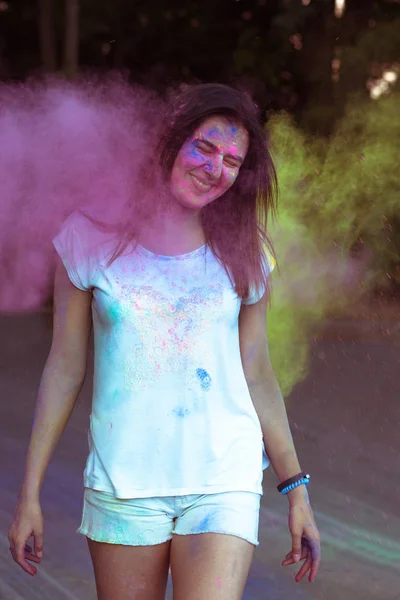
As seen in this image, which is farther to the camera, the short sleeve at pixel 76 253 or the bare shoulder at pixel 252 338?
the bare shoulder at pixel 252 338

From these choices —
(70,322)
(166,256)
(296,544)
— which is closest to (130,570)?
(296,544)

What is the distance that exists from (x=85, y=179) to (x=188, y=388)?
5.70ft

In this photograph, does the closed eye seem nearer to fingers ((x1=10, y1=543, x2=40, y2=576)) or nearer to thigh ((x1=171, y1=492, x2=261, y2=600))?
thigh ((x1=171, y1=492, x2=261, y2=600))

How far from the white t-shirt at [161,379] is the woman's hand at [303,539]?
16 cm

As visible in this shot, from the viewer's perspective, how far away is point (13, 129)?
5.43 metres

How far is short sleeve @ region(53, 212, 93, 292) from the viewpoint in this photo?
2.33m

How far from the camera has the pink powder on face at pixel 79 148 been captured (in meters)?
2.71

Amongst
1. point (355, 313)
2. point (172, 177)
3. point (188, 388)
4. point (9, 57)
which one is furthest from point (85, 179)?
point (9, 57)

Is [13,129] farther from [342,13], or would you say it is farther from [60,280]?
[342,13]

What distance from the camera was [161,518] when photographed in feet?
7.41

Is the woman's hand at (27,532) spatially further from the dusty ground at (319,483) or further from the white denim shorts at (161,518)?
the dusty ground at (319,483)

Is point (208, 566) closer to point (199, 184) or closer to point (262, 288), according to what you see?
point (262, 288)

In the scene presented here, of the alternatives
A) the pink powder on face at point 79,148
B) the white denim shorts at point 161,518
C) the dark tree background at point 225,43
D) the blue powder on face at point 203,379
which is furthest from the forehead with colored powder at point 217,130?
the dark tree background at point 225,43

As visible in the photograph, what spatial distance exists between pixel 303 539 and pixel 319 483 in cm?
372
